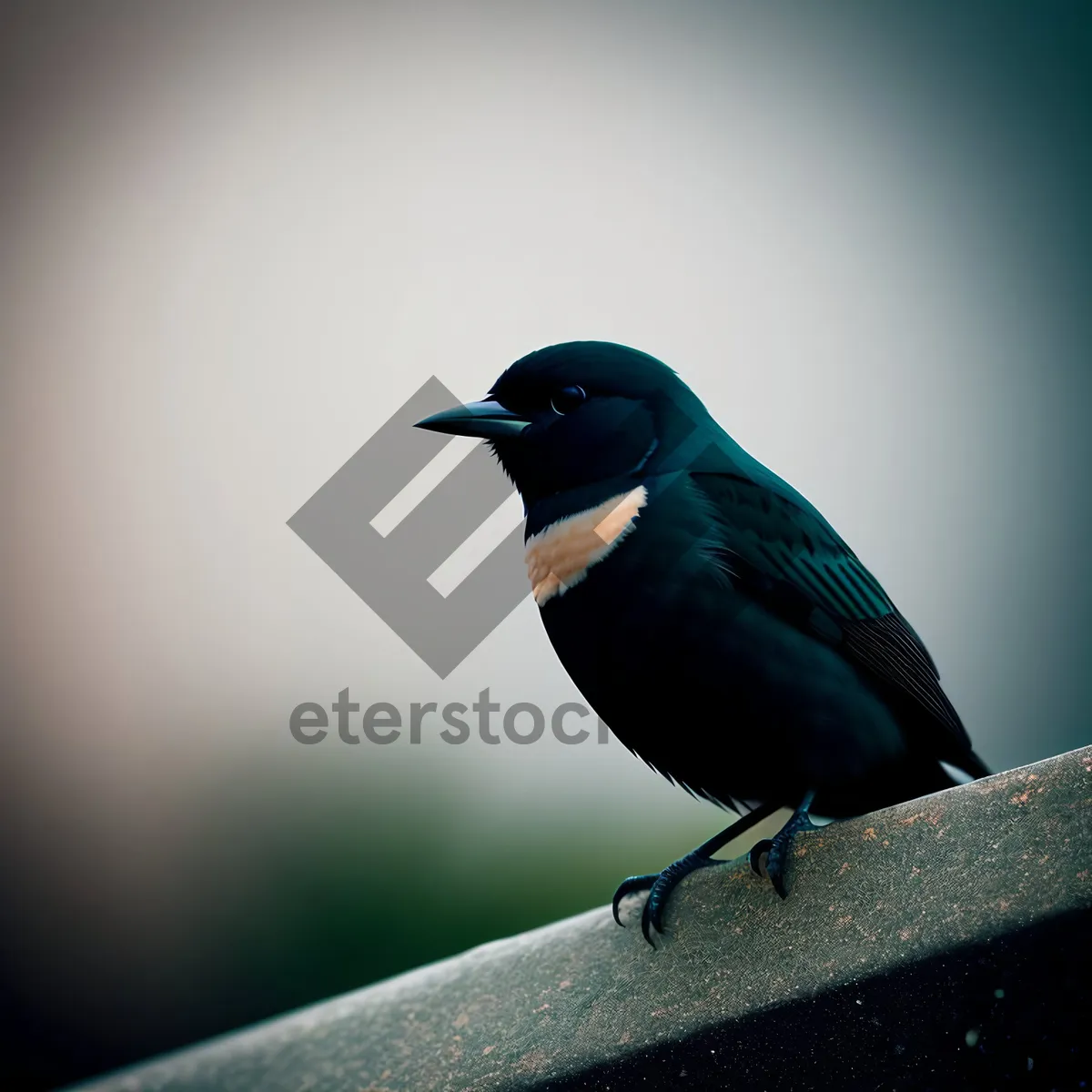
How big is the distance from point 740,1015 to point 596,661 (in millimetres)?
737

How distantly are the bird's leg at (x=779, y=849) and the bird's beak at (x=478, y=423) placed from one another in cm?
101

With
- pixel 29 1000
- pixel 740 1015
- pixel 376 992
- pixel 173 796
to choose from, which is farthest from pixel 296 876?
pixel 740 1015

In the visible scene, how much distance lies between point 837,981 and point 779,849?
0.36 m

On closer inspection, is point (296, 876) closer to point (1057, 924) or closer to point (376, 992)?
point (376, 992)

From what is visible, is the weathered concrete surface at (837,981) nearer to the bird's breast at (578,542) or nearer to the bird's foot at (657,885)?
the bird's foot at (657,885)

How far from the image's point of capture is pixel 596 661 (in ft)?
7.37

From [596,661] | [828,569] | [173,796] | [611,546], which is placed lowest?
[173,796]

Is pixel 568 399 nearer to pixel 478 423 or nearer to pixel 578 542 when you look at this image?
pixel 478 423

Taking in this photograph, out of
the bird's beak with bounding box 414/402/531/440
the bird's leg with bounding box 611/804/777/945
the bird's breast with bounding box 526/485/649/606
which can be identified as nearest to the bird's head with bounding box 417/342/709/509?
the bird's beak with bounding box 414/402/531/440

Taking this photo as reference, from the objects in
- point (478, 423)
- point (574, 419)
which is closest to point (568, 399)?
point (574, 419)

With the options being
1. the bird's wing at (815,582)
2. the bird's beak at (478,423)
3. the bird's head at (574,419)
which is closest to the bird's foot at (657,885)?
the bird's wing at (815,582)

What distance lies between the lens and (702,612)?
219 cm

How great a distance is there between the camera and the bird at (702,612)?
2.19 m

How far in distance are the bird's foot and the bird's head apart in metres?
0.83
